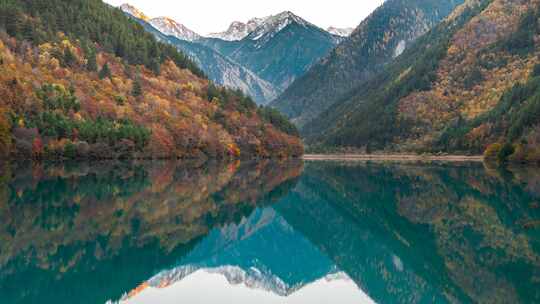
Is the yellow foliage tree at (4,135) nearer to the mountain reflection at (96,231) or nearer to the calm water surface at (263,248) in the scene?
the mountain reflection at (96,231)

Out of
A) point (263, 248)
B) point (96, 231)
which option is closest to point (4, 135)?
point (96, 231)

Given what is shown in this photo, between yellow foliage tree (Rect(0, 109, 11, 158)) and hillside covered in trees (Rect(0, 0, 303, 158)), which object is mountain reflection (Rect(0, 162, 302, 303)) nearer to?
yellow foliage tree (Rect(0, 109, 11, 158))

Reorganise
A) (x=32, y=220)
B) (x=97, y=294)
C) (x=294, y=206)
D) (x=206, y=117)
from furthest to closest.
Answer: (x=206, y=117)
(x=294, y=206)
(x=32, y=220)
(x=97, y=294)

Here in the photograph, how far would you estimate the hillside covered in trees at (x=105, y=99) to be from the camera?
108000 mm

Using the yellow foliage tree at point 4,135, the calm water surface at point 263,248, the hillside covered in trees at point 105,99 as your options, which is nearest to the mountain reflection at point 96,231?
the calm water surface at point 263,248

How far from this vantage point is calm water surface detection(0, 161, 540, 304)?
1966 cm

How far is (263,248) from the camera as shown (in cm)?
3209

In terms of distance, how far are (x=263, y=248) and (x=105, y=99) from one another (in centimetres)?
10664

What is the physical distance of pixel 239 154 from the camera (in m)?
165

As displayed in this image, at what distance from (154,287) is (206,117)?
142 meters

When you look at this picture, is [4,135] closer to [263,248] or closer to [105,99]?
[105,99]

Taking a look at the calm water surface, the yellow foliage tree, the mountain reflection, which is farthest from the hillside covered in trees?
the calm water surface

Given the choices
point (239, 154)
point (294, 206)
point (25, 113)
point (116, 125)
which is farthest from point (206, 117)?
point (294, 206)

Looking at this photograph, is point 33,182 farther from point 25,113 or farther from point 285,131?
point 285,131
